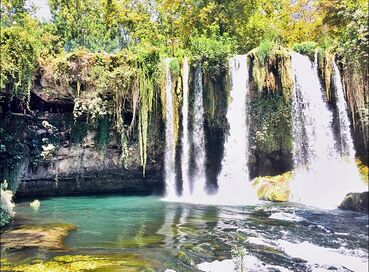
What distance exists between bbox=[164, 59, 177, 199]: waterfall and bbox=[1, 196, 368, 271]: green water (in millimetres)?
3610

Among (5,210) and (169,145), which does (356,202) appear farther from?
(5,210)

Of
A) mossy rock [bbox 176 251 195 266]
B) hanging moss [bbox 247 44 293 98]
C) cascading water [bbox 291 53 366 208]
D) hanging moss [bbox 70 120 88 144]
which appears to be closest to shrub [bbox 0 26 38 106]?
hanging moss [bbox 70 120 88 144]

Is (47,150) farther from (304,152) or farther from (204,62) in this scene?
A: (304,152)

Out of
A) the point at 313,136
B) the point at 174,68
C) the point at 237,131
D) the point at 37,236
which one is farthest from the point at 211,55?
the point at 37,236

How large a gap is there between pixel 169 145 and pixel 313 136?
6.97 meters

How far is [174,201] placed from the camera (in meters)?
17.1

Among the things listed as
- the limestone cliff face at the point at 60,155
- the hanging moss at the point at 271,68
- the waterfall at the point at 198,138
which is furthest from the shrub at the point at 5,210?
the hanging moss at the point at 271,68

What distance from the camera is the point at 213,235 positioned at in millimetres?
9758

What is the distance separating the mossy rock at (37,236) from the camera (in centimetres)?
826

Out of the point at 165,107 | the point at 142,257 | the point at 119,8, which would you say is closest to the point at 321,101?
the point at 165,107

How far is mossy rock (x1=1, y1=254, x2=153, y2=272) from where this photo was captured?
6.53 metres

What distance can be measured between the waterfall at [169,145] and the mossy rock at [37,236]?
354 inches

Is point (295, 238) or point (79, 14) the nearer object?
point (295, 238)

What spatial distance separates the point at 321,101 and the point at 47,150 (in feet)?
43.3
